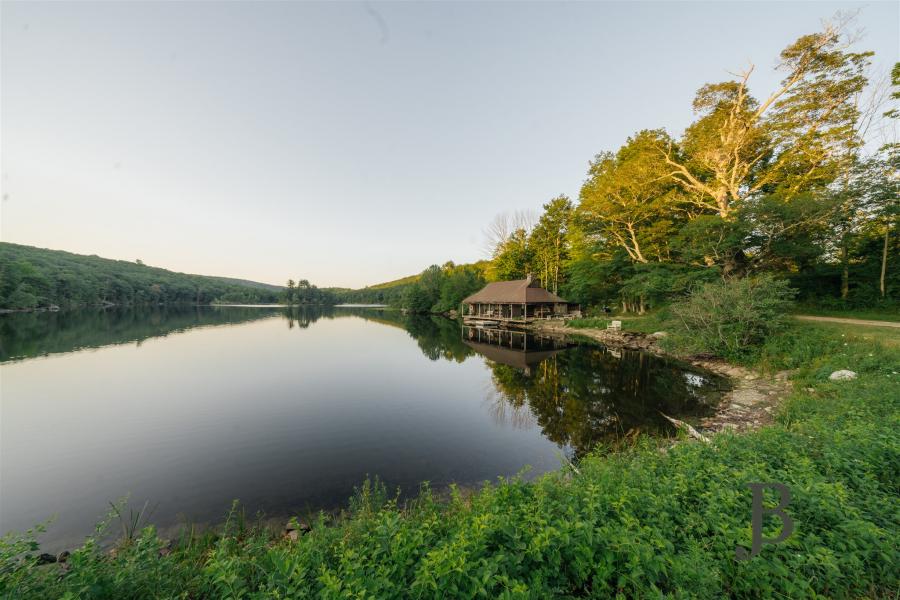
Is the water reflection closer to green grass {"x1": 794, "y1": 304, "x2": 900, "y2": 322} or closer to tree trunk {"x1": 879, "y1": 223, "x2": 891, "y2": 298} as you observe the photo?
green grass {"x1": 794, "y1": 304, "x2": 900, "y2": 322}

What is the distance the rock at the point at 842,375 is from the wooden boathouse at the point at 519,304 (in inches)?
972

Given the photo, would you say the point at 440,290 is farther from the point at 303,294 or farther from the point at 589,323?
the point at 303,294

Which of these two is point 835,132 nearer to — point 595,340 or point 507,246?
point 595,340

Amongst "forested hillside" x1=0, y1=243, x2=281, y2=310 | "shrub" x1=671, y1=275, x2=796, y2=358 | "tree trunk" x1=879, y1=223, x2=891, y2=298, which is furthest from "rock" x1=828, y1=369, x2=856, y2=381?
"forested hillside" x1=0, y1=243, x2=281, y2=310

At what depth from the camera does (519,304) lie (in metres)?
36.3

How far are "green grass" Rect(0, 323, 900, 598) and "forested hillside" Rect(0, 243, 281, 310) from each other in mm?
81150

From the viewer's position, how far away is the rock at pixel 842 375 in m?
8.70

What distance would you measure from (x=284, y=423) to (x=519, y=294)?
96.7 ft

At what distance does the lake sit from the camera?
21.0 ft

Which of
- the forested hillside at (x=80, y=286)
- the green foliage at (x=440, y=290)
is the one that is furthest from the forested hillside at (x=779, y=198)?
the forested hillside at (x=80, y=286)

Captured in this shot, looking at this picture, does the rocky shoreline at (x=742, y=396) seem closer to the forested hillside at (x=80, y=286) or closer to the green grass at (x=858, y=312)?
the green grass at (x=858, y=312)

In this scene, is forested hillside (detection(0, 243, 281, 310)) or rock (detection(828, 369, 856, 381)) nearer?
rock (detection(828, 369, 856, 381))

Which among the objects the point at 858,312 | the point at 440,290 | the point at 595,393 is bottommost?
the point at 595,393

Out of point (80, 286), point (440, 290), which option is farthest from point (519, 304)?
point (80, 286)
